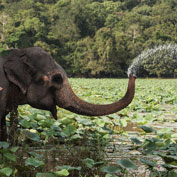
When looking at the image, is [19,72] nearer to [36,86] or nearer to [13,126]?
[36,86]

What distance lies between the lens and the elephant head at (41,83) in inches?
119

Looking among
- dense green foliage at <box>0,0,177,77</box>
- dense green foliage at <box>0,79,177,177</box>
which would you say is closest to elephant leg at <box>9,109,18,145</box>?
dense green foliage at <box>0,79,177,177</box>

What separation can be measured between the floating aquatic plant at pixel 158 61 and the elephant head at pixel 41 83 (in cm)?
4276

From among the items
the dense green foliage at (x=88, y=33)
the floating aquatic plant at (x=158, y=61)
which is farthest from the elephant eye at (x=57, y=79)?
the floating aquatic plant at (x=158, y=61)

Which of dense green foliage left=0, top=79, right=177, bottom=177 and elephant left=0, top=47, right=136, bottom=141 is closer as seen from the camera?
dense green foliage left=0, top=79, right=177, bottom=177

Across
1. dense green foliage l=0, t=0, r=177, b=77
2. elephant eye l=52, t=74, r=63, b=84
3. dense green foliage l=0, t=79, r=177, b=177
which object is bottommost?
dense green foliage l=0, t=79, r=177, b=177

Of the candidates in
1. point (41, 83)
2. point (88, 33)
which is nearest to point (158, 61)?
point (88, 33)

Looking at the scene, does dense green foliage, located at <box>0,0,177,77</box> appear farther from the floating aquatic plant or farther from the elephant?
the elephant

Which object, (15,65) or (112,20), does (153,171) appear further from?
(112,20)

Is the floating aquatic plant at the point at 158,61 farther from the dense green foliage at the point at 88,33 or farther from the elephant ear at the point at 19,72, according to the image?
the elephant ear at the point at 19,72

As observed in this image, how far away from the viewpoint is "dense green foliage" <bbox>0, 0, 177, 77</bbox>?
4997 cm

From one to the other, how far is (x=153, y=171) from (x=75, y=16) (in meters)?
61.6

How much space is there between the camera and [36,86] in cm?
304

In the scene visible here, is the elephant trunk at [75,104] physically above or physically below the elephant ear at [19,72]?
below
